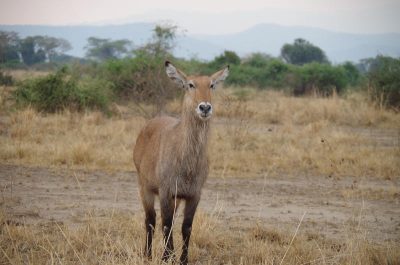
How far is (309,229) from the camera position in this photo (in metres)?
6.88

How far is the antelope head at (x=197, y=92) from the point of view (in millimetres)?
5305

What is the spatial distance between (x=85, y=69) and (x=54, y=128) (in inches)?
364

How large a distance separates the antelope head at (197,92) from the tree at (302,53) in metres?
57.3

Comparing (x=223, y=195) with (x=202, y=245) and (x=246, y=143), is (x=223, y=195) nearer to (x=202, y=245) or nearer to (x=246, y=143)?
(x=202, y=245)

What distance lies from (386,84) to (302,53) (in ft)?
142

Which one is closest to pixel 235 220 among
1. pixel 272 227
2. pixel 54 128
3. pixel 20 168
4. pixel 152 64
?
pixel 272 227

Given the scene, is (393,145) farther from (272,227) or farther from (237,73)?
(237,73)

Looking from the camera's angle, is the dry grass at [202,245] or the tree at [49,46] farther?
the tree at [49,46]

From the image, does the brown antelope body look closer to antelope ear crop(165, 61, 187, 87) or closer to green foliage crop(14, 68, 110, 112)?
antelope ear crop(165, 61, 187, 87)

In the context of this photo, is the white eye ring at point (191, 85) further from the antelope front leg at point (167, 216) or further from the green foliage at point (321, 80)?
the green foliage at point (321, 80)

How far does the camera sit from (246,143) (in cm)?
1230

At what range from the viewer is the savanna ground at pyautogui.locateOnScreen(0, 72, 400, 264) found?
554cm

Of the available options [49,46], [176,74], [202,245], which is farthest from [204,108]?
[49,46]

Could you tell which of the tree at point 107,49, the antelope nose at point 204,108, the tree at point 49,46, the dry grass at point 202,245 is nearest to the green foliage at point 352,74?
the dry grass at point 202,245
